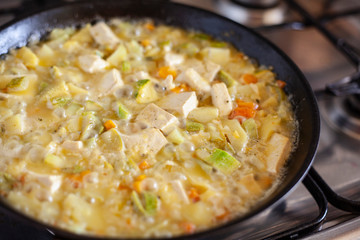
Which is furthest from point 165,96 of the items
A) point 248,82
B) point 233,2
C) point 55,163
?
point 233,2

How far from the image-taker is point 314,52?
2348 millimetres

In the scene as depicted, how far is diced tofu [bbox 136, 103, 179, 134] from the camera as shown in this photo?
1479 millimetres

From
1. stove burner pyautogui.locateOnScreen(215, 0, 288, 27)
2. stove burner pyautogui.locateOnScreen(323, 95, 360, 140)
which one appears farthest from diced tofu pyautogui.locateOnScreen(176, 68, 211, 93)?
stove burner pyautogui.locateOnScreen(215, 0, 288, 27)

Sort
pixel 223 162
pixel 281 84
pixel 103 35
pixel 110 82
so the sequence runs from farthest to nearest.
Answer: pixel 103 35, pixel 281 84, pixel 110 82, pixel 223 162

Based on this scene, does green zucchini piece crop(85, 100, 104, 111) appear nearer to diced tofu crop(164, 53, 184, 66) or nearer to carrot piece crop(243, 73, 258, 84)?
diced tofu crop(164, 53, 184, 66)

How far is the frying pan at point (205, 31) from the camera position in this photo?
1.46m

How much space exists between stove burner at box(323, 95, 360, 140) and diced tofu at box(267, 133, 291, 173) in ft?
1.86

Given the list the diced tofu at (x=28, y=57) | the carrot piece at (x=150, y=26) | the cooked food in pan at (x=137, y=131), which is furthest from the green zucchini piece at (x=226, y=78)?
the diced tofu at (x=28, y=57)

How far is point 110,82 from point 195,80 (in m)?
0.34

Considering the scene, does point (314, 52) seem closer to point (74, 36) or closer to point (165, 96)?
point (165, 96)

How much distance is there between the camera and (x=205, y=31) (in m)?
1.98

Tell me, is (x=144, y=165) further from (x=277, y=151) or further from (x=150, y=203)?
(x=277, y=151)

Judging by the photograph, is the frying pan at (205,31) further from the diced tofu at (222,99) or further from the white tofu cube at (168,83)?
the white tofu cube at (168,83)

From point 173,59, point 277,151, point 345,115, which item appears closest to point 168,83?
point 173,59
